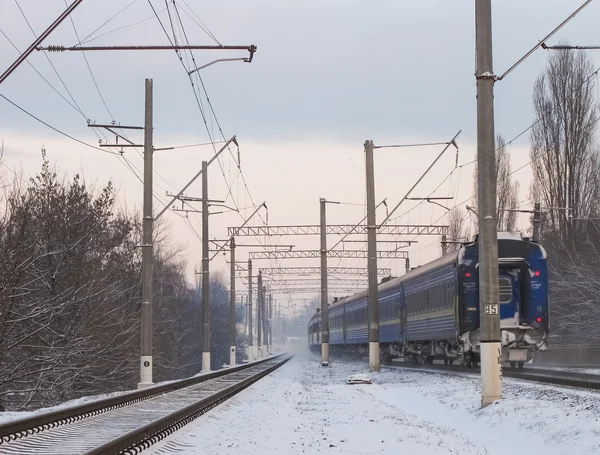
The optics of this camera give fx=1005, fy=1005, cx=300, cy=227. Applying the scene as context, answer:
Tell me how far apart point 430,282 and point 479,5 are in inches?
646

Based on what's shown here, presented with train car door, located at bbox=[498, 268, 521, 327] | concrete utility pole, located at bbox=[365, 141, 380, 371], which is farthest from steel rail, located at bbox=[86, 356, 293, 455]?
concrete utility pole, located at bbox=[365, 141, 380, 371]

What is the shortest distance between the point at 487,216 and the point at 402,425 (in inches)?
197

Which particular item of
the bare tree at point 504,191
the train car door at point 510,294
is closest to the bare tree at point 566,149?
the bare tree at point 504,191

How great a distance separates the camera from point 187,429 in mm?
15055

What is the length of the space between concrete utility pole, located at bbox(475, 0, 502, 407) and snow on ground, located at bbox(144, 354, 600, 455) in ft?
2.41

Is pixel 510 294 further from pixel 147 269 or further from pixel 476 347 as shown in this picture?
pixel 147 269

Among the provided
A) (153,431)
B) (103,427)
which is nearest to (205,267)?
(103,427)

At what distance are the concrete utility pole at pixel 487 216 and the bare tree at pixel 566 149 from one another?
128ft

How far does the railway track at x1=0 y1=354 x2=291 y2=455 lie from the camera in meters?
12.0

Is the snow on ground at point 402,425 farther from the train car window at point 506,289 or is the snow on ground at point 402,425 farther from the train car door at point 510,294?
the train car window at point 506,289

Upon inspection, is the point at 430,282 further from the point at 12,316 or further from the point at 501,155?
the point at 501,155

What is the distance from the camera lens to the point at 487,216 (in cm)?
1938

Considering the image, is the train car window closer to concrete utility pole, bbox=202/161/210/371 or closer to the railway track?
the railway track

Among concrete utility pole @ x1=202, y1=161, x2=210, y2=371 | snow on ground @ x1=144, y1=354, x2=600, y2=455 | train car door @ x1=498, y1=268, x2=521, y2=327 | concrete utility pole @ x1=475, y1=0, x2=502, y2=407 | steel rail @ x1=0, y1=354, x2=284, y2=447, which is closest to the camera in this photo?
snow on ground @ x1=144, y1=354, x2=600, y2=455
